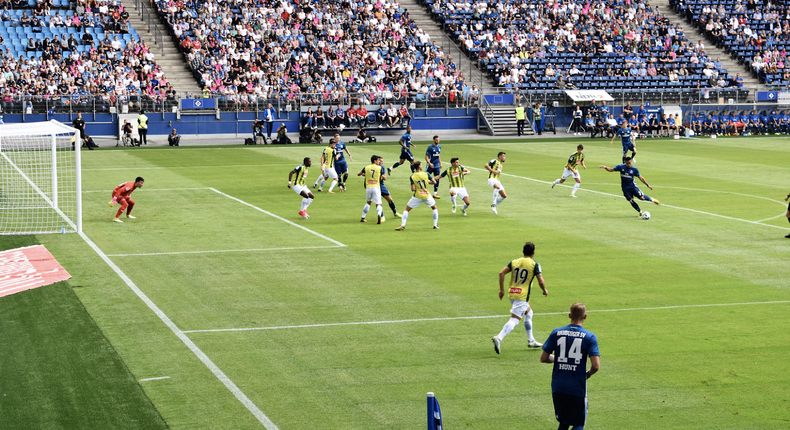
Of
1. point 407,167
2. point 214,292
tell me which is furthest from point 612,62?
point 214,292

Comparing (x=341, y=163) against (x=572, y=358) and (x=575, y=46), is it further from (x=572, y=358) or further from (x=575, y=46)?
(x=575, y=46)

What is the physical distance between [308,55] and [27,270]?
43.5 meters

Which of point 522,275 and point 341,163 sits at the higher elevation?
point 341,163

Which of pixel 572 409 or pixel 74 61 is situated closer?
pixel 572 409

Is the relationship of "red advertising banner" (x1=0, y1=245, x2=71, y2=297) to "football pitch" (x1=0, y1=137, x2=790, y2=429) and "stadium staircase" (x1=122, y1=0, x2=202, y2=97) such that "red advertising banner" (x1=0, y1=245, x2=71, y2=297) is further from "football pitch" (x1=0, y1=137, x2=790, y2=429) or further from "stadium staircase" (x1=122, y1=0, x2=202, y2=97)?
"stadium staircase" (x1=122, y1=0, x2=202, y2=97)

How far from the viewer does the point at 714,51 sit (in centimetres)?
7481

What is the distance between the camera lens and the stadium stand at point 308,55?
5988 cm

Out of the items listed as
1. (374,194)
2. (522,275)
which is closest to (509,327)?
(522,275)

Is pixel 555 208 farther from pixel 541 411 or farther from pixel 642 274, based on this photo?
pixel 541 411

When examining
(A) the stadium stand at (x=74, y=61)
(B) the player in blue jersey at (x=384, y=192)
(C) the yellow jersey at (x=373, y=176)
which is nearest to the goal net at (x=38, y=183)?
(A) the stadium stand at (x=74, y=61)

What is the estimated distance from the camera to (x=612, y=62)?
2724 inches

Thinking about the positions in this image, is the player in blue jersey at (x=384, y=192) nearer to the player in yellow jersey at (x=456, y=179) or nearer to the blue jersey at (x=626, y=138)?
the player in yellow jersey at (x=456, y=179)

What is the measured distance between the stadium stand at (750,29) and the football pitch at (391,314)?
4333 centimetres

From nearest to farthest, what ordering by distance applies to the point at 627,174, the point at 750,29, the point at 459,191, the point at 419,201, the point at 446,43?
the point at 419,201 < the point at 459,191 < the point at 627,174 < the point at 446,43 < the point at 750,29
